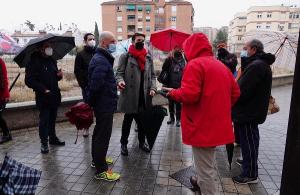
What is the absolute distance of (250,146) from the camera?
3.95m

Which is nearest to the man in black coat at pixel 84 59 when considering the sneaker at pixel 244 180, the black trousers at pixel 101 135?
the black trousers at pixel 101 135

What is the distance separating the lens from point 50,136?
550 centimetres

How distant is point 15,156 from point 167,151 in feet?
8.94

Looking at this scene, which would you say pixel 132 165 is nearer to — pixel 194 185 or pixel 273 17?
pixel 194 185

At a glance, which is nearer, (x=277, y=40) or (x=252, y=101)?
(x=252, y=101)

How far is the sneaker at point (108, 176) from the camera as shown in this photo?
3971 millimetres

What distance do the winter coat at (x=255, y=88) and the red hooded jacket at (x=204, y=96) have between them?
2.26 ft

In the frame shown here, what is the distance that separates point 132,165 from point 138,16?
7725 centimetres

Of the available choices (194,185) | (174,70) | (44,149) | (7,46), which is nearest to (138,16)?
(174,70)

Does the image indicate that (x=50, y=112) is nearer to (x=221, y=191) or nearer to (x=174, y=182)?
(x=174, y=182)

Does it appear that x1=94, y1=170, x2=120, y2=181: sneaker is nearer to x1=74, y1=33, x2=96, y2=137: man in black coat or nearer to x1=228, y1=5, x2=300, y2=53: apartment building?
x1=74, y1=33, x2=96, y2=137: man in black coat

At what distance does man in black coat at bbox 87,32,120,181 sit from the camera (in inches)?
143

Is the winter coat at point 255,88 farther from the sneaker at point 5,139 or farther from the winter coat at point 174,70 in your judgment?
the sneaker at point 5,139

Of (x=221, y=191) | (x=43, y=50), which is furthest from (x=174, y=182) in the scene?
(x=43, y=50)
